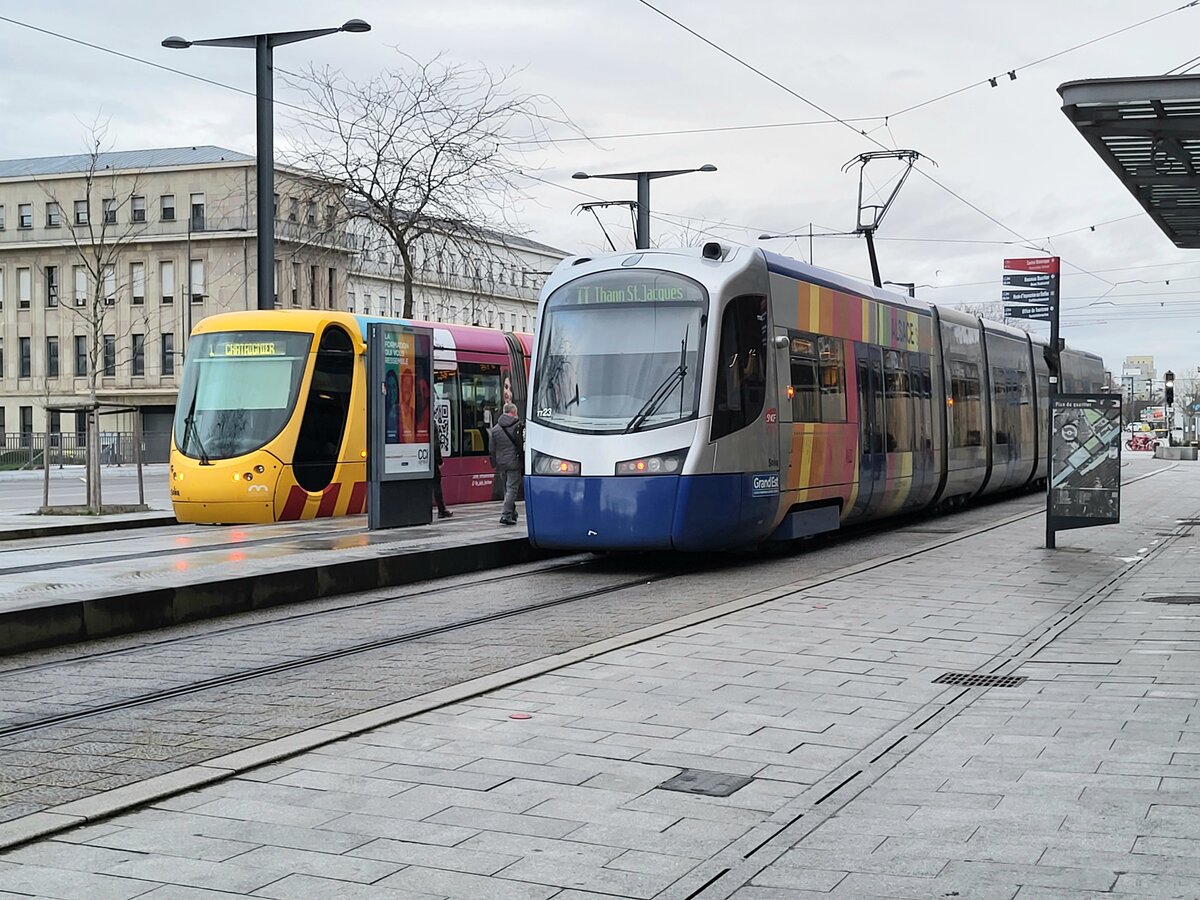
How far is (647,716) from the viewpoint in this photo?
7.64 m

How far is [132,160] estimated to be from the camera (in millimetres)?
83250

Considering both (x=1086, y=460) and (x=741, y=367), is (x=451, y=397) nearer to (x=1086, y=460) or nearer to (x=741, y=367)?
(x=741, y=367)

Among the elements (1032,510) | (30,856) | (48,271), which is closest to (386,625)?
(30,856)

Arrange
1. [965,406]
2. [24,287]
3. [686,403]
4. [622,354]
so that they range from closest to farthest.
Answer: [686,403], [622,354], [965,406], [24,287]

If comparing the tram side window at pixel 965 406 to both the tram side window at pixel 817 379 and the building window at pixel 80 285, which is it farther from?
the building window at pixel 80 285

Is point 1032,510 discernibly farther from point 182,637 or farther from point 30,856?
point 30,856

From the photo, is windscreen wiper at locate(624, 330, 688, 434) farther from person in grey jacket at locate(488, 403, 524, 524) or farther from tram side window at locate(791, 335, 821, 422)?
person in grey jacket at locate(488, 403, 524, 524)

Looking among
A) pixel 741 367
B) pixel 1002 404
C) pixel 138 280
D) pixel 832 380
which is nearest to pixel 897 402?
pixel 832 380

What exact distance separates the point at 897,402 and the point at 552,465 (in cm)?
723

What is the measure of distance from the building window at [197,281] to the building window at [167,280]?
1.26 meters

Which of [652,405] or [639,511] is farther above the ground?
[652,405]

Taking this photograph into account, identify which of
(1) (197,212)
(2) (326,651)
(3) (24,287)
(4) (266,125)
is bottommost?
(2) (326,651)

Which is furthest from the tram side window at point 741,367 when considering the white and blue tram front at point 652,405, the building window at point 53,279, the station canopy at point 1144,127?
the building window at point 53,279

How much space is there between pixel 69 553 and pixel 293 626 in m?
5.16
